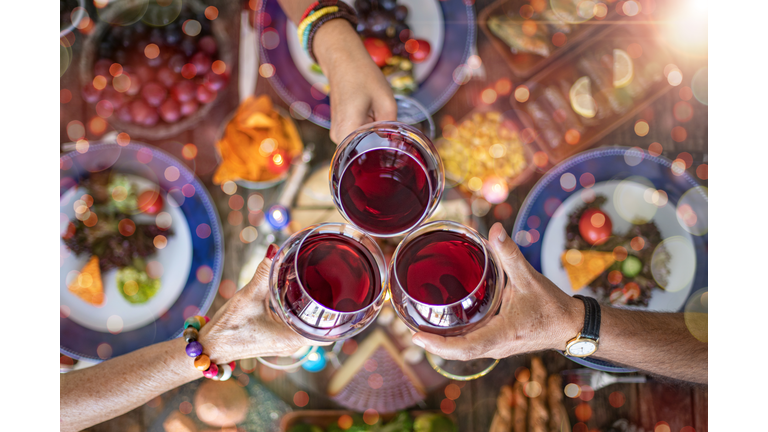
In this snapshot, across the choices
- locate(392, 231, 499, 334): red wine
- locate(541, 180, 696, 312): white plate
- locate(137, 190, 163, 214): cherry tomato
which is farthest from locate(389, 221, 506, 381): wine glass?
locate(137, 190, 163, 214): cherry tomato

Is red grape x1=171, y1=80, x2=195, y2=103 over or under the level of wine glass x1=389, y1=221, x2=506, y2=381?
over

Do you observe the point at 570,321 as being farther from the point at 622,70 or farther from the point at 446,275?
the point at 622,70

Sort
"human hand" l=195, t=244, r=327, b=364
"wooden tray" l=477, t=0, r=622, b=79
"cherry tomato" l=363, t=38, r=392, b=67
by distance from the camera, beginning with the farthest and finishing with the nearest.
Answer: "wooden tray" l=477, t=0, r=622, b=79 → "cherry tomato" l=363, t=38, r=392, b=67 → "human hand" l=195, t=244, r=327, b=364

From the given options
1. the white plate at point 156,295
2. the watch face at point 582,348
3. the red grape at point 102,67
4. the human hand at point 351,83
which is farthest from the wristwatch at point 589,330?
the red grape at point 102,67

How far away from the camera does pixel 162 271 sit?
44.0 inches

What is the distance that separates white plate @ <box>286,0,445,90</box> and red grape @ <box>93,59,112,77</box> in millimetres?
508

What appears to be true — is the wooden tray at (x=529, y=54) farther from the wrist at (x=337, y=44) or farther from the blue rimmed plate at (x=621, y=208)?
the wrist at (x=337, y=44)

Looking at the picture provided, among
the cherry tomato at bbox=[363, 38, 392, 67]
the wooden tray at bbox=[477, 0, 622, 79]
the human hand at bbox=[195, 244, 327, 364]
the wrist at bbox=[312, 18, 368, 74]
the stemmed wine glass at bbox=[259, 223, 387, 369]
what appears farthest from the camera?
the wooden tray at bbox=[477, 0, 622, 79]

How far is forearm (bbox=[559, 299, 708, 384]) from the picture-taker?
896 mm

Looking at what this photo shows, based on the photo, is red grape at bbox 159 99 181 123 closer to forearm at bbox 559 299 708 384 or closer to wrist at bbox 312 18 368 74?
wrist at bbox 312 18 368 74
